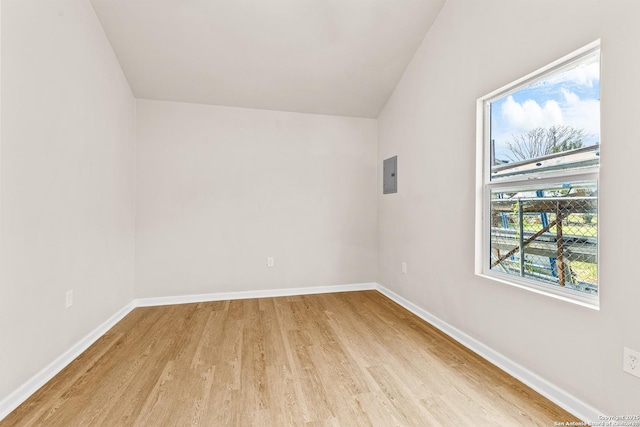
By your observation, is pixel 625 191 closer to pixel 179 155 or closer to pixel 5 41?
pixel 5 41

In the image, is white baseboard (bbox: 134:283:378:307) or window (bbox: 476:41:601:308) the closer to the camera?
window (bbox: 476:41:601:308)

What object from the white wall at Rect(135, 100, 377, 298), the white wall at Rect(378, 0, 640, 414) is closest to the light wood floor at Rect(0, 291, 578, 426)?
the white wall at Rect(378, 0, 640, 414)

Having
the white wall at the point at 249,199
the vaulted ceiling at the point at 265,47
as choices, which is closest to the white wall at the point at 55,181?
the vaulted ceiling at the point at 265,47

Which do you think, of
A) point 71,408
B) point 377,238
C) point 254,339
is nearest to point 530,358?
point 254,339

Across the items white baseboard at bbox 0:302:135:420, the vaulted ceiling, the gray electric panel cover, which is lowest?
white baseboard at bbox 0:302:135:420

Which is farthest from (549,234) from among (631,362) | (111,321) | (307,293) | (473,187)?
(111,321)

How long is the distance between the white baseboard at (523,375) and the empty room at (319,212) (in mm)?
11

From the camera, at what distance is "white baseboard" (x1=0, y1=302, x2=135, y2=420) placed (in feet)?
5.08

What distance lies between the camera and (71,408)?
1.57m

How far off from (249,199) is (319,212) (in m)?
0.92

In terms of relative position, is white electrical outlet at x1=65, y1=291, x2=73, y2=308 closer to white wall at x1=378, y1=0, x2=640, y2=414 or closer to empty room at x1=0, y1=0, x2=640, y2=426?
empty room at x1=0, y1=0, x2=640, y2=426

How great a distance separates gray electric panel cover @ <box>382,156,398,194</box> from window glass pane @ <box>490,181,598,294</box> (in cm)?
137

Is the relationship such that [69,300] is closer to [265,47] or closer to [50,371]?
[50,371]

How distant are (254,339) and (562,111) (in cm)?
272
